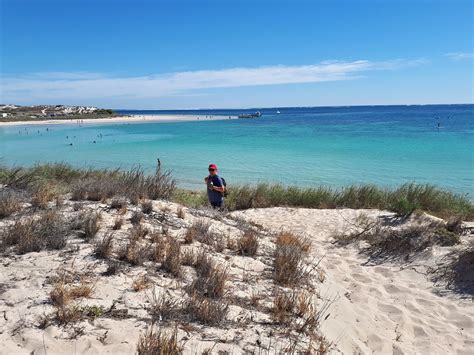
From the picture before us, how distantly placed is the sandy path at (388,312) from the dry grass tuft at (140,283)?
75.6 inches

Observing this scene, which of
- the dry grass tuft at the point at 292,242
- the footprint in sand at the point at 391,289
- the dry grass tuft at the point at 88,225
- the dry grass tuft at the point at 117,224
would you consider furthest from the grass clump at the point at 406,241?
the dry grass tuft at the point at 88,225

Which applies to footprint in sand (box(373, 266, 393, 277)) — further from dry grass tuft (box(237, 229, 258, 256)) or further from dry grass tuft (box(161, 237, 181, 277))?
dry grass tuft (box(161, 237, 181, 277))

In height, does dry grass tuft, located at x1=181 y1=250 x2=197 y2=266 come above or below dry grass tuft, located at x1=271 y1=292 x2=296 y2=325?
above

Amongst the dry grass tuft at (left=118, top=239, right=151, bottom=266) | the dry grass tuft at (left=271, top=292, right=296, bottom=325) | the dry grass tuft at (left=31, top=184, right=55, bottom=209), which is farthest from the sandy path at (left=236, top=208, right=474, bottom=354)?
the dry grass tuft at (left=31, top=184, right=55, bottom=209)

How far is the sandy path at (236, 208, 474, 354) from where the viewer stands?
432 cm

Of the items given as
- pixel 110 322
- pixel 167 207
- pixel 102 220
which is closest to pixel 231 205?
pixel 167 207

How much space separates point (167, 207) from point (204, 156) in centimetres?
2105

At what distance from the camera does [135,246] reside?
17.1 feet

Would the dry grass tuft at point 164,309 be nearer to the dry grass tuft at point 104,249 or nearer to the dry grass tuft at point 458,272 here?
the dry grass tuft at point 104,249

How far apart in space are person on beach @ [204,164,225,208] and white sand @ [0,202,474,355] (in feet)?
8.35

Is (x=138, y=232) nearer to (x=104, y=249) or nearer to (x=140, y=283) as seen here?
(x=104, y=249)

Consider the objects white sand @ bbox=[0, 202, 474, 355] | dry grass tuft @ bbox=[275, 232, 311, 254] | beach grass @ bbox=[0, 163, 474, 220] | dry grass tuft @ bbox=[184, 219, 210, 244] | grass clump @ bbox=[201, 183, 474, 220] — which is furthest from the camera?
grass clump @ bbox=[201, 183, 474, 220]

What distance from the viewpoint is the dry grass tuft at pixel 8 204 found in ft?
20.4

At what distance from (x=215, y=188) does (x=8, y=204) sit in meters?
4.45
